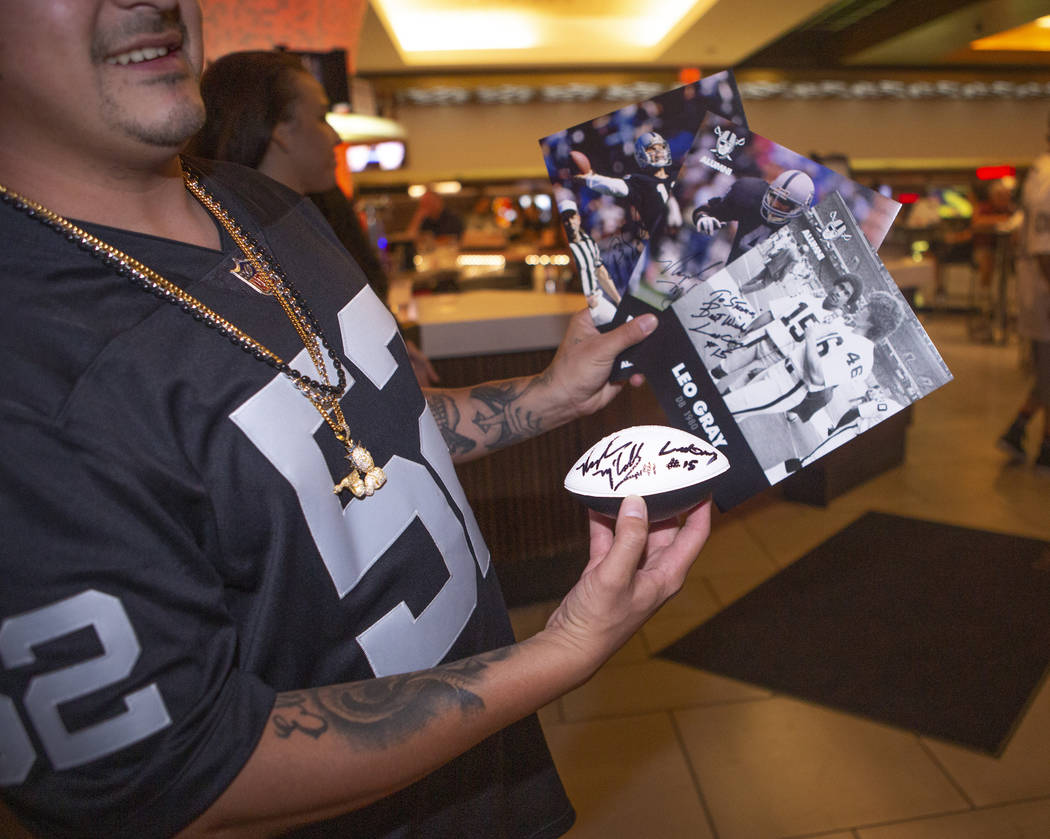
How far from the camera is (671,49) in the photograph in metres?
8.78

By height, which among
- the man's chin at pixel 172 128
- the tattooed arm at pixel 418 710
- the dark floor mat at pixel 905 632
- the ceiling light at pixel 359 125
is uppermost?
the man's chin at pixel 172 128

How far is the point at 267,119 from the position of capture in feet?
5.85

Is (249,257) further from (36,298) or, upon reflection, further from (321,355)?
(36,298)

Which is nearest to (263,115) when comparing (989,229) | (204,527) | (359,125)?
(204,527)

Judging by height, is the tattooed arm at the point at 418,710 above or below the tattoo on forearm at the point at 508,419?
above

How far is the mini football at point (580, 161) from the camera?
34.8 inches

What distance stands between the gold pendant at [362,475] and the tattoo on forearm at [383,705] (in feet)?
0.53

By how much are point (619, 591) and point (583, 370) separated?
399mm

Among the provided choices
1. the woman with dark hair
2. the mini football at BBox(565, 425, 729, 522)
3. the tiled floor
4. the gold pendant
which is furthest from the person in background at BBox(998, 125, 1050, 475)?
the gold pendant

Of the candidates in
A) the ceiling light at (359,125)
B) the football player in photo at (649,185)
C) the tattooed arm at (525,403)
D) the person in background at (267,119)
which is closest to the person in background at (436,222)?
the ceiling light at (359,125)

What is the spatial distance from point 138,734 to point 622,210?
702 mm

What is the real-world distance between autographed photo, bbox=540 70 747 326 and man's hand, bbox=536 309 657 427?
40 millimetres

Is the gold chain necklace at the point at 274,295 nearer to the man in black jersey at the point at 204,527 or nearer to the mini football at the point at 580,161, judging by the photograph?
the man in black jersey at the point at 204,527

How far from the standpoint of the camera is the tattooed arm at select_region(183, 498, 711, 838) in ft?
1.75
